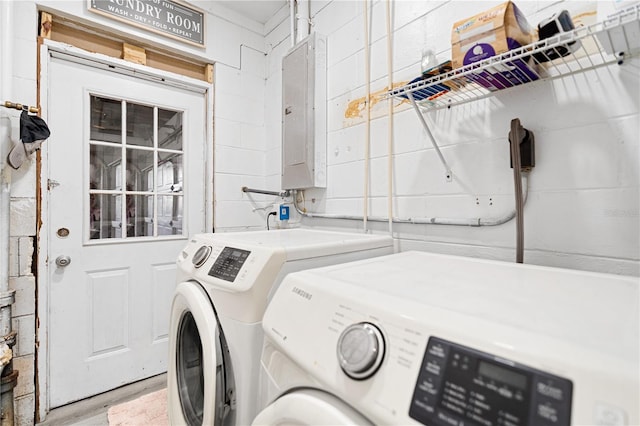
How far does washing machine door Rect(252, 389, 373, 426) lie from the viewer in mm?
521

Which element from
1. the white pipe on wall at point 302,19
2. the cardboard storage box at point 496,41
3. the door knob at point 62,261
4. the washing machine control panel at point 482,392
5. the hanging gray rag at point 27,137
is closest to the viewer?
the washing machine control panel at point 482,392

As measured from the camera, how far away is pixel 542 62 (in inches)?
Result: 40.8

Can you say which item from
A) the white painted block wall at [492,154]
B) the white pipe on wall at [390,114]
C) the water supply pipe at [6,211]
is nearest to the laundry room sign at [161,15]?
the water supply pipe at [6,211]

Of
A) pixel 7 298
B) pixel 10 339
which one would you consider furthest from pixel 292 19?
pixel 10 339

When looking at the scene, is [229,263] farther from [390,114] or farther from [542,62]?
[542,62]

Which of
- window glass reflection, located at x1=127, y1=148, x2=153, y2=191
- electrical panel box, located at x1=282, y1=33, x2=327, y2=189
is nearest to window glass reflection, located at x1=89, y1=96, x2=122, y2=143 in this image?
window glass reflection, located at x1=127, y1=148, x2=153, y2=191

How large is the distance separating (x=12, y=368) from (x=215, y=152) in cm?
176

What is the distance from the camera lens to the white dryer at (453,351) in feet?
1.26

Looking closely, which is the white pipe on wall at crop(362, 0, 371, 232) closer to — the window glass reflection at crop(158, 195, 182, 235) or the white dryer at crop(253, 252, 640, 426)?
the white dryer at crop(253, 252, 640, 426)

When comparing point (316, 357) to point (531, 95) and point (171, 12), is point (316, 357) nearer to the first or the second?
point (531, 95)

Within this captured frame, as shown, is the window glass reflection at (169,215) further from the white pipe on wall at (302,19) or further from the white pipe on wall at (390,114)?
the white pipe on wall at (390,114)

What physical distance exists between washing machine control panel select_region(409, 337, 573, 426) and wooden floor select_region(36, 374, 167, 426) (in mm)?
2093

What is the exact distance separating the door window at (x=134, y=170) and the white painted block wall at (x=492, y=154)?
126cm

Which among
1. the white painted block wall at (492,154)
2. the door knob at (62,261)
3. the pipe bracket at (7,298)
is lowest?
the pipe bracket at (7,298)
